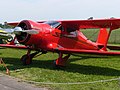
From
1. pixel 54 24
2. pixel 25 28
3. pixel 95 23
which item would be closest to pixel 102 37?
pixel 95 23

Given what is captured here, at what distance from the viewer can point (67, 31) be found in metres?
11.8

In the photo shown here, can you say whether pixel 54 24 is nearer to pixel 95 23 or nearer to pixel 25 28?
pixel 25 28

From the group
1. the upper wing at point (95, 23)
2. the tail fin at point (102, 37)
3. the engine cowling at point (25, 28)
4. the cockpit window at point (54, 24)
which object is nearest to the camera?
the engine cowling at point (25, 28)

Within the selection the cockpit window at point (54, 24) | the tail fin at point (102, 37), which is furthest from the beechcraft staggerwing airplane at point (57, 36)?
the tail fin at point (102, 37)

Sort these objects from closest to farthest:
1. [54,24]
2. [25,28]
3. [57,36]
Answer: [25,28] → [57,36] → [54,24]

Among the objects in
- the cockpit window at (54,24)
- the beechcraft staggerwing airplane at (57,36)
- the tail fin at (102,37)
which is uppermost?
the cockpit window at (54,24)

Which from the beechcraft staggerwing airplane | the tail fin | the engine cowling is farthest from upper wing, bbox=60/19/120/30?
the tail fin

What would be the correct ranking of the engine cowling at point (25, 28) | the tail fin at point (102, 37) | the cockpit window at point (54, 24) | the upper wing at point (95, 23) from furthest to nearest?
the tail fin at point (102, 37) → the cockpit window at point (54, 24) → the upper wing at point (95, 23) → the engine cowling at point (25, 28)

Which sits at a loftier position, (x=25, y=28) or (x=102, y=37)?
(x=25, y=28)

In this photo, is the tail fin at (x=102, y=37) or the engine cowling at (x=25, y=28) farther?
the tail fin at (x=102, y=37)

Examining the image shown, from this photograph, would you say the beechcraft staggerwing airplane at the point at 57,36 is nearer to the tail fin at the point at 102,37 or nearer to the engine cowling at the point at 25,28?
the engine cowling at the point at 25,28

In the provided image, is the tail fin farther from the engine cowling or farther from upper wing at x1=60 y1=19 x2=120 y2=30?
the engine cowling

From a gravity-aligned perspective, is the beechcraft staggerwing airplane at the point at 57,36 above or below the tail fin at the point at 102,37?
above

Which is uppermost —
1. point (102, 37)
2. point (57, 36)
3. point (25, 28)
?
point (25, 28)
